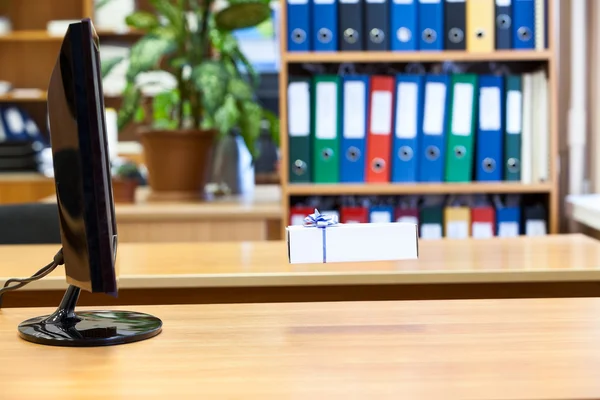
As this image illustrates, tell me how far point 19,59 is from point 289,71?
296 centimetres

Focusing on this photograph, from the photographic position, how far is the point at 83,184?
1.18 m

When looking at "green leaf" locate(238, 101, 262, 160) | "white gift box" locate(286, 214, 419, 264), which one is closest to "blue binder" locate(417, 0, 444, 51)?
"green leaf" locate(238, 101, 262, 160)

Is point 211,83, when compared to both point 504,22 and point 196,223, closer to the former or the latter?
point 196,223

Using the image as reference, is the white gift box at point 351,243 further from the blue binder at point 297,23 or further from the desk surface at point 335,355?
the blue binder at point 297,23

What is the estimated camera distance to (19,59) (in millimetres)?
5594

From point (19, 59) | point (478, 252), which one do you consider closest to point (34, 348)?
point (478, 252)

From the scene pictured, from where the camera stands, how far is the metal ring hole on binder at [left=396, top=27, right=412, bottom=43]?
3.05 m

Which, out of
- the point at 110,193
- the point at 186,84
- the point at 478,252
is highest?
the point at 186,84

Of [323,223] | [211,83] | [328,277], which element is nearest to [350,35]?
[211,83]

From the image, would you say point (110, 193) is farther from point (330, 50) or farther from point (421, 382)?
point (330, 50)

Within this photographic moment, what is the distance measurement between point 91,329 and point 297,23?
194 centimetres

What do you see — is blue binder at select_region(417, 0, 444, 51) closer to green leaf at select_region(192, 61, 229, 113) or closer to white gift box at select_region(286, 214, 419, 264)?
green leaf at select_region(192, 61, 229, 113)

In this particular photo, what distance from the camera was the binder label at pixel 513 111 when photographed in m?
3.06

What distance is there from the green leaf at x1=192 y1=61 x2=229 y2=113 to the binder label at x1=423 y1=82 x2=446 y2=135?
26.6 inches
